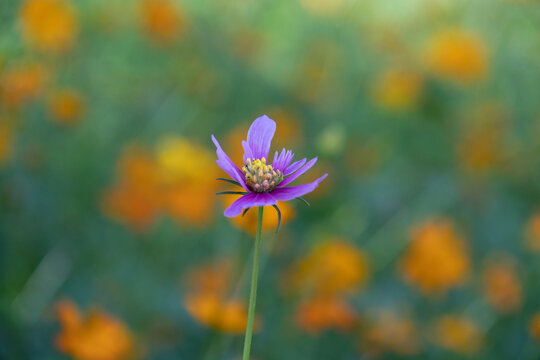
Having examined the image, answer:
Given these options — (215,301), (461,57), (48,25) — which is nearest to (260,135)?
(215,301)

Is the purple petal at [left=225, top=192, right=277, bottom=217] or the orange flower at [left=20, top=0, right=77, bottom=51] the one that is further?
the orange flower at [left=20, top=0, right=77, bottom=51]

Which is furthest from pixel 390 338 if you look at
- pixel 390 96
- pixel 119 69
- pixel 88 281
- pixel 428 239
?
pixel 119 69

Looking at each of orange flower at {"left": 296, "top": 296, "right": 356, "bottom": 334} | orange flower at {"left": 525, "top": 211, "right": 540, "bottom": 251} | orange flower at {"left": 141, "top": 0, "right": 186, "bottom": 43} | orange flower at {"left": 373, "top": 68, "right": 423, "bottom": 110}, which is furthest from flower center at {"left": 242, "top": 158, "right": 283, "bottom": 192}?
orange flower at {"left": 373, "top": 68, "right": 423, "bottom": 110}

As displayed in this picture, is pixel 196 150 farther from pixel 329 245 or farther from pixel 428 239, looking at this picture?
pixel 428 239

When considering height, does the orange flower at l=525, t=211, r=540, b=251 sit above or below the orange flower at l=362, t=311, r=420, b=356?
above

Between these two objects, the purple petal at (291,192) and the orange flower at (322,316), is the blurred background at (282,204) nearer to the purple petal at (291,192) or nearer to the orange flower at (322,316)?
the orange flower at (322,316)

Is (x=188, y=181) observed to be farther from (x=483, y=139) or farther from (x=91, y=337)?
(x=483, y=139)

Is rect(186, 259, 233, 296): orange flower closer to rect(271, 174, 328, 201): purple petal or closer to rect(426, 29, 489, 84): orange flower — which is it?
rect(271, 174, 328, 201): purple petal
